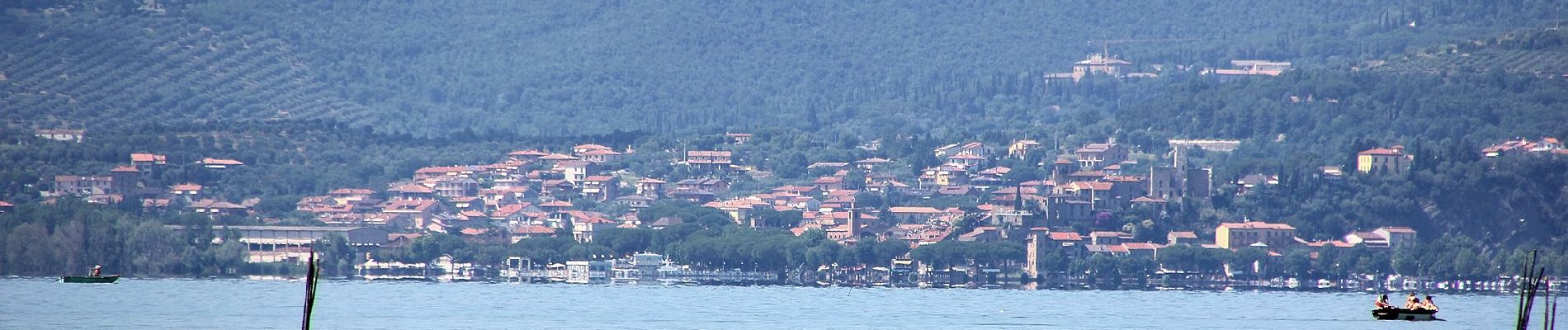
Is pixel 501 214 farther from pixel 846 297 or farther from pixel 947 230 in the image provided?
pixel 846 297

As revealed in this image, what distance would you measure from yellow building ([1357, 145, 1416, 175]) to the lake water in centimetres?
3556

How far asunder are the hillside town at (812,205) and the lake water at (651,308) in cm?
1381

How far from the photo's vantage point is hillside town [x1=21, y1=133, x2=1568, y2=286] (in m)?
139

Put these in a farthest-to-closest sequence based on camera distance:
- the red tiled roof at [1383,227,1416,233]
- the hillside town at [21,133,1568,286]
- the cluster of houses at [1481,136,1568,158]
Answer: the cluster of houses at [1481,136,1568,158] < the red tiled roof at [1383,227,1416,233] < the hillside town at [21,133,1568,286]

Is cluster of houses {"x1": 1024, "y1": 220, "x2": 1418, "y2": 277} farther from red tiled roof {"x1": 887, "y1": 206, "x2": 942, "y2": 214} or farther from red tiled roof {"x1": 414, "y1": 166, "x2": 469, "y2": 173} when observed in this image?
red tiled roof {"x1": 414, "y1": 166, "x2": 469, "y2": 173}

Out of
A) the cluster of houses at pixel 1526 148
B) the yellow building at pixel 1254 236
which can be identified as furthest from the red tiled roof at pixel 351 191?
the cluster of houses at pixel 1526 148

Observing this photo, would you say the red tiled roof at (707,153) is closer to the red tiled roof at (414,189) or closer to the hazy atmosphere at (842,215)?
the hazy atmosphere at (842,215)

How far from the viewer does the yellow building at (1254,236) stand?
14650 cm

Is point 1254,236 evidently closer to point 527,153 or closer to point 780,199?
point 780,199

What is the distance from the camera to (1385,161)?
163 meters

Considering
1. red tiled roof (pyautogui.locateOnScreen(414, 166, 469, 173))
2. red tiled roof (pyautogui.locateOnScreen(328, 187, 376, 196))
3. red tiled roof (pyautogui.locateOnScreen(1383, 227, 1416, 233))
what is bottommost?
red tiled roof (pyautogui.locateOnScreen(1383, 227, 1416, 233))

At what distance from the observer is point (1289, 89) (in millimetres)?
194375

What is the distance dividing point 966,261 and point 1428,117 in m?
54.9

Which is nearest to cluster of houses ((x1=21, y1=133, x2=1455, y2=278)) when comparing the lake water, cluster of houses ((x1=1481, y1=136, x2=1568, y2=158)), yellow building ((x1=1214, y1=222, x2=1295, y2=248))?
yellow building ((x1=1214, y1=222, x2=1295, y2=248))
